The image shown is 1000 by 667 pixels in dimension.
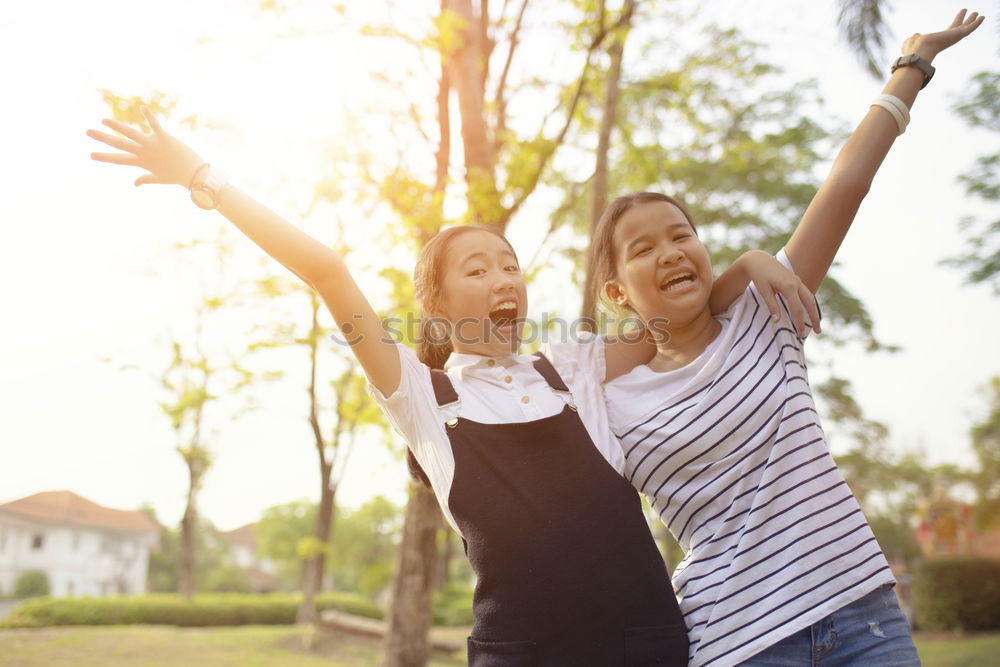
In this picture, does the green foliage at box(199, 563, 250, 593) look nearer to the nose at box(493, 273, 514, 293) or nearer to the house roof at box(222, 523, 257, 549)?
the house roof at box(222, 523, 257, 549)

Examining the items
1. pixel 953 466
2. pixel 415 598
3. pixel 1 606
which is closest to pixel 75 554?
pixel 1 606

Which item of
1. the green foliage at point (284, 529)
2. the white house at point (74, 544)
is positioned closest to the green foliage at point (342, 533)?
the green foliage at point (284, 529)

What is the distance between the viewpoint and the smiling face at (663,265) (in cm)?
176

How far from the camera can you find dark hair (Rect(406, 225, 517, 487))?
6.20 feet

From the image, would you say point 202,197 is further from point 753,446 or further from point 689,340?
point 753,446

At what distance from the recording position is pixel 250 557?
215 feet

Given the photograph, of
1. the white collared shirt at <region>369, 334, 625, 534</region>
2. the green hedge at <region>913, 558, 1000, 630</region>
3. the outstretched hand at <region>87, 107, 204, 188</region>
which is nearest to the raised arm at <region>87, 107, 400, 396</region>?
Answer: the outstretched hand at <region>87, 107, 204, 188</region>

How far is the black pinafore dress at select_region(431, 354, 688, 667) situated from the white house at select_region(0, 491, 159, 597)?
28877 millimetres

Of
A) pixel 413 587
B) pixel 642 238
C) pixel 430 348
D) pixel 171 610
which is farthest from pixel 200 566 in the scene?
pixel 642 238

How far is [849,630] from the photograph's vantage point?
4.70 feet

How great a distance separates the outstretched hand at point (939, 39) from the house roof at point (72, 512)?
29071 mm

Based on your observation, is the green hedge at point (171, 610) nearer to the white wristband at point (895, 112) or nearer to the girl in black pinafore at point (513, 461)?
the girl in black pinafore at point (513, 461)

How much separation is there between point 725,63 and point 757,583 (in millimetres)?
8098

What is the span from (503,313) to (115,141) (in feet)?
3.04
